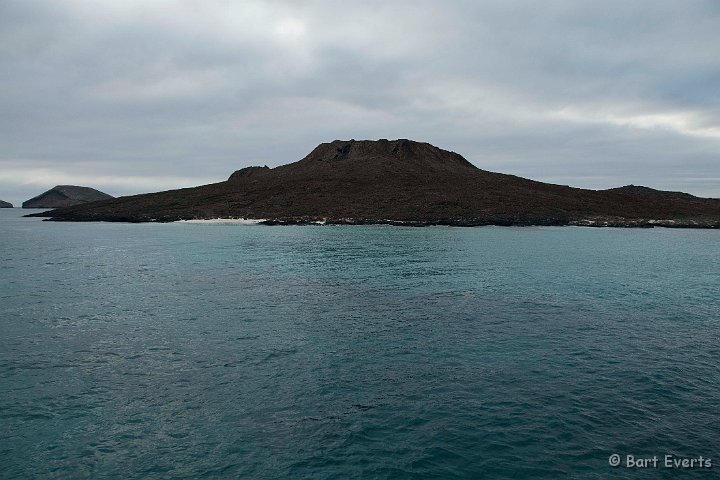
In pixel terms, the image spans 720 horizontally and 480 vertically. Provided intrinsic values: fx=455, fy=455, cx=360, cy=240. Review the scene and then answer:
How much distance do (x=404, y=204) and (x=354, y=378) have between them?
143 meters

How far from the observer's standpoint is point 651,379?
763 inches

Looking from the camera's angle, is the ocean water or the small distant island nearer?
the ocean water

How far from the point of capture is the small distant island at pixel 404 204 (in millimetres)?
148250

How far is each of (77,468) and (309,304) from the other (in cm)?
2187

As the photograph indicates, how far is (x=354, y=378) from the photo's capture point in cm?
1975

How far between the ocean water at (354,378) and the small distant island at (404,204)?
348ft

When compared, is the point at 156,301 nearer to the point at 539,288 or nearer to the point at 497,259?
the point at 539,288

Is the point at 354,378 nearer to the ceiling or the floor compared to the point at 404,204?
nearer to the floor

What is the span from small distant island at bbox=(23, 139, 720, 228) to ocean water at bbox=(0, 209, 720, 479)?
106009mm

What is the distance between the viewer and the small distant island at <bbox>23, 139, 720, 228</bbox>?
148250 millimetres

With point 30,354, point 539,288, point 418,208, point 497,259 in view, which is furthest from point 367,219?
point 30,354

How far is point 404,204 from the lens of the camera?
16062 centimetres

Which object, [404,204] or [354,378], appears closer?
[354,378]

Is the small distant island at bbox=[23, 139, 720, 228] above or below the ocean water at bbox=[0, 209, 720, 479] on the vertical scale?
above
